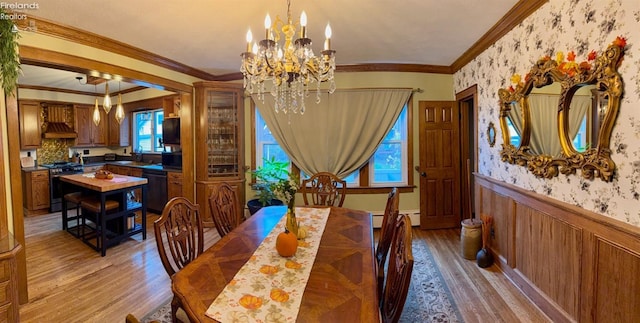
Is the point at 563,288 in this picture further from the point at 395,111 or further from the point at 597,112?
the point at 395,111

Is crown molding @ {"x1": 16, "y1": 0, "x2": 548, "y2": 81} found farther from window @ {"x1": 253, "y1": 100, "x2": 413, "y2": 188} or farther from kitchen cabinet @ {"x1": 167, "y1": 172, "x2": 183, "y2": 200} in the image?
kitchen cabinet @ {"x1": 167, "y1": 172, "x2": 183, "y2": 200}

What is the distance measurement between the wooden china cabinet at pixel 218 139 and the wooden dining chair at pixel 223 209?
2.09 metres

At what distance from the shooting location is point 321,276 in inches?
56.9

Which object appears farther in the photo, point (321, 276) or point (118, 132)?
point (118, 132)

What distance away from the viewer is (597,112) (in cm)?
179

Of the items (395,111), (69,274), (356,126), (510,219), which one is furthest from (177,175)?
(510,219)

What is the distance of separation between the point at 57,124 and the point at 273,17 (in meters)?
6.14

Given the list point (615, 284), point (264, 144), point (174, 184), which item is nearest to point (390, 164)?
point (264, 144)

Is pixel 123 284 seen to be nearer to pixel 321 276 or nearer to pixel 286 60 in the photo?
pixel 321 276

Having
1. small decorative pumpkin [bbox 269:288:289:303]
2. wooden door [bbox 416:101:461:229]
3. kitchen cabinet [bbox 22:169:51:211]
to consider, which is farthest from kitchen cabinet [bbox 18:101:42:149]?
wooden door [bbox 416:101:461:229]

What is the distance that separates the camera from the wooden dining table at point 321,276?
1.16 metres

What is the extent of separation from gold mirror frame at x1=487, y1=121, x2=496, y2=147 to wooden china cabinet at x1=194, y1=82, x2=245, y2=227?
134 inches

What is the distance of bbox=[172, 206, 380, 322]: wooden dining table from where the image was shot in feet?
3.81

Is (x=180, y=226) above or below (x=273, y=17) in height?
below
